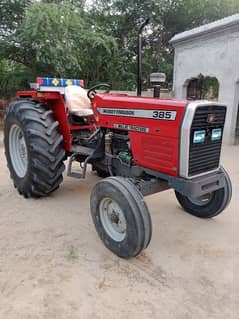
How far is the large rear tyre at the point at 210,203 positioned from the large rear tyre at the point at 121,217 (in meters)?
0.95

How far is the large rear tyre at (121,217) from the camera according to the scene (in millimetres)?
2004

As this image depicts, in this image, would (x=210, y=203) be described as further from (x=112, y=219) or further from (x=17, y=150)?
(x=17, y=150)

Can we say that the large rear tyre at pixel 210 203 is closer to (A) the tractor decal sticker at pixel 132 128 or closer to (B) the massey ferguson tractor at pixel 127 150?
(B) the massey ferguson tractor at pixel 127 150

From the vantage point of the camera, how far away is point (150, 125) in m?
2.23

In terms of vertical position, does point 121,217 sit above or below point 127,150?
below

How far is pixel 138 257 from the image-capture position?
2.20 meters

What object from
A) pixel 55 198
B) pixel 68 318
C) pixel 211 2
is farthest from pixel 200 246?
pixel 211 2

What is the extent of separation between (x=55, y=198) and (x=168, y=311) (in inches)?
80.6

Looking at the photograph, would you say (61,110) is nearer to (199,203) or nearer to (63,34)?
(199,203)

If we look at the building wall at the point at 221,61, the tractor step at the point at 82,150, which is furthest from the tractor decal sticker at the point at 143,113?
the building wall at the point at 221,61

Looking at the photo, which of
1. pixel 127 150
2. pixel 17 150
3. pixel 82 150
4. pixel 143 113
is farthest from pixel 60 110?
pixel 143 113

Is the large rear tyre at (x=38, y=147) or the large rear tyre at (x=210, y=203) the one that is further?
the large rear tyre at (x=38, y=147)

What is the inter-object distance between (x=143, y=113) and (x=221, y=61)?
17.7 ft

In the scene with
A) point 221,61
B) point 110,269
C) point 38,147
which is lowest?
point 110,269
